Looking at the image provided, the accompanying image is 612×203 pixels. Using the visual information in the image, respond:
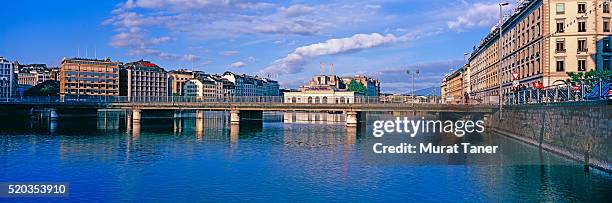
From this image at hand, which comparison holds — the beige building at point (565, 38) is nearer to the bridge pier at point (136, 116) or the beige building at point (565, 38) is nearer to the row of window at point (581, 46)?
the row of window at point (581, 46)

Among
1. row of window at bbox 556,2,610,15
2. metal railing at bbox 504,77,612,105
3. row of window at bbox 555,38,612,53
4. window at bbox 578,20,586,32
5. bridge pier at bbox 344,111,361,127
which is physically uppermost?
row of window at bbox 556,2,610,15

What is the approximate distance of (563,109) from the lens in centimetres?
5072

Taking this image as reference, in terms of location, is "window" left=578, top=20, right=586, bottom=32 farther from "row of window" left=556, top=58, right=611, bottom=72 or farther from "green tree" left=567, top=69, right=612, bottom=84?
"green tree" left=567, top=69, right=612, bottom=84

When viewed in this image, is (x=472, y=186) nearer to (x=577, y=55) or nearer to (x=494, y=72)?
(x=577, y=55)

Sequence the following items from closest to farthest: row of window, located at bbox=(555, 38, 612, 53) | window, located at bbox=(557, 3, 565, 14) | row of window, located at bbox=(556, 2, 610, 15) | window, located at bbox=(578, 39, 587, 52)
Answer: row of window, located at bbox=(555, 38, 612, 53) → row of window, located at bbox=(556, 2, 610, 15) → window, located at bbox=(578, 39, 587, 52) → window, located at bbox=(557, 3, 565, 14)

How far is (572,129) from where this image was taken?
4816 centimetres

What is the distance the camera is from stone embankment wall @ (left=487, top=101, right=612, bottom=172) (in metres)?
40.7

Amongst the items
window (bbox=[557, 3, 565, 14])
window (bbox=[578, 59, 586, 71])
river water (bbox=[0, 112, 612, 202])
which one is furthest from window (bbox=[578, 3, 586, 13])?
river water (bbox=[0, 112, 612, 202])

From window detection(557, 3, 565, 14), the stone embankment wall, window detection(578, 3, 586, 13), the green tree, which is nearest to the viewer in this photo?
the stone embankment wall

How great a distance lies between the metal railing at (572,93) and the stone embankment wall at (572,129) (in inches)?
33.5

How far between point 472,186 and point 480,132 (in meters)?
61.0

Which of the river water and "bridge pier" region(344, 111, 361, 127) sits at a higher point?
"bridge pier" region(344, 111, 361, 127)

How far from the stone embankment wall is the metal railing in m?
0.85

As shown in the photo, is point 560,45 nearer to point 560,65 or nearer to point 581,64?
point 560,65
